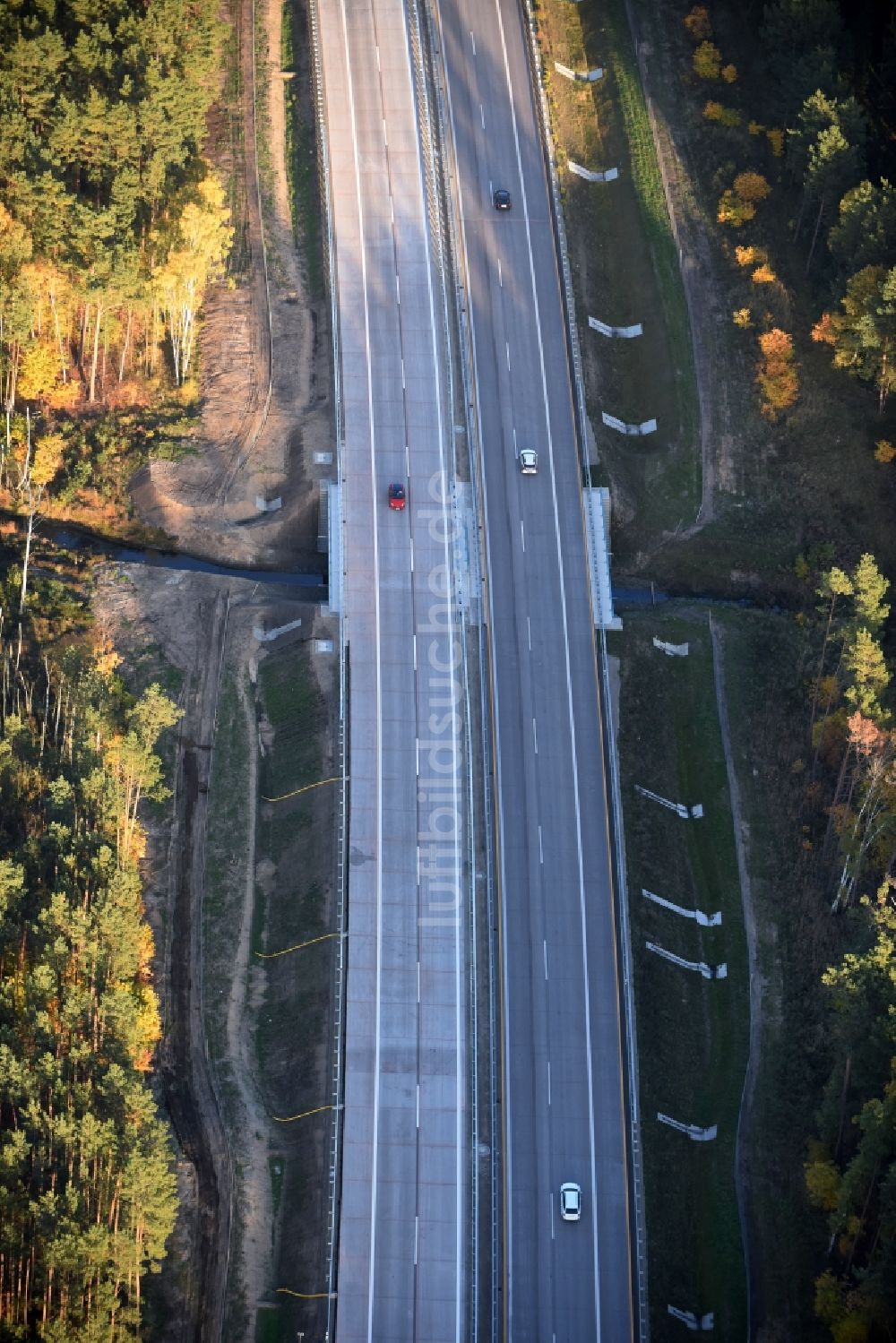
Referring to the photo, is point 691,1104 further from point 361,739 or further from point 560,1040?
point 361,739

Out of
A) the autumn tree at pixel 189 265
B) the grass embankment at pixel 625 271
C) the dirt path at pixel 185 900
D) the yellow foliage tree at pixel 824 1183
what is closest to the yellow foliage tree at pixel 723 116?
the grass embankment at pixel 625 271

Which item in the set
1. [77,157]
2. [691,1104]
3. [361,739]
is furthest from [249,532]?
[691,1104]

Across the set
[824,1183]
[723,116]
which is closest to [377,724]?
[824,1183]

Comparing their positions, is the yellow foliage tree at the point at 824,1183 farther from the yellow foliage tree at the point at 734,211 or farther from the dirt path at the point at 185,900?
the yellow foliage tree at the point at 734,211

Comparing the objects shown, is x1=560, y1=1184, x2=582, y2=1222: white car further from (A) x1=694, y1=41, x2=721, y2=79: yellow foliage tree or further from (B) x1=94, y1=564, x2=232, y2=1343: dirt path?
(A) x1=694, y1=41, x2=721, y2=79: yellow foliage tree

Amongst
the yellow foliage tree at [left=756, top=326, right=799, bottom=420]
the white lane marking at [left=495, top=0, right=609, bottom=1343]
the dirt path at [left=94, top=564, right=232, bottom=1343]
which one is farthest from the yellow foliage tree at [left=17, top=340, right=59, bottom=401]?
the yellow foliage tree at [left=756, top=326, right=799, bottom=420]

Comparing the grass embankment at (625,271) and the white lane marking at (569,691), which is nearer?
the white lane marking at (569,691)
